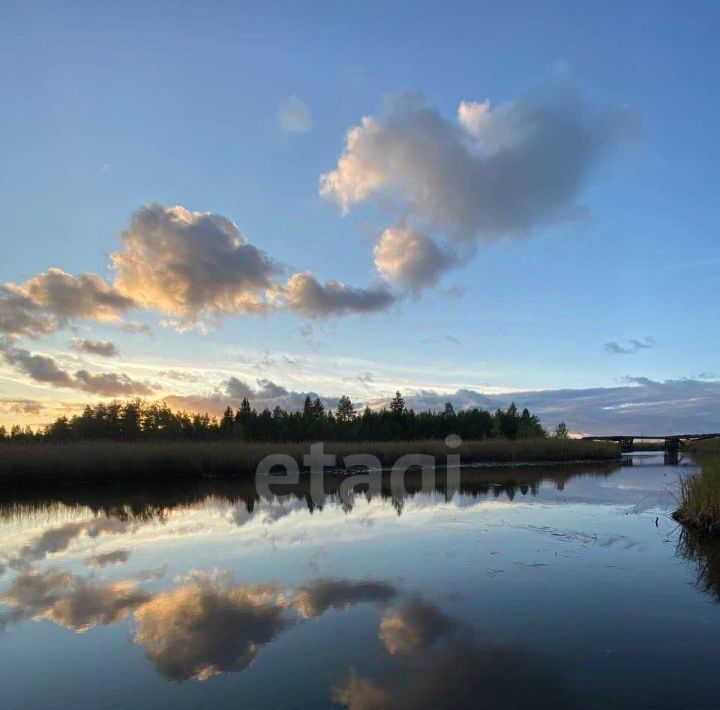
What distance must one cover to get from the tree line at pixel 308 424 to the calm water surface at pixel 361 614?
3721cm

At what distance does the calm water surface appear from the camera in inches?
184

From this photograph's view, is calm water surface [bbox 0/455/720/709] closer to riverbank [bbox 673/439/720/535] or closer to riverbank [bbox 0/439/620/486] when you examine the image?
riverbank [bbox 673/439/720/535]

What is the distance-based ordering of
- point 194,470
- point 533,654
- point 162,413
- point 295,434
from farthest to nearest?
1. point 162,413
2. point 295,434
3. point 194,470
4. point 533,654

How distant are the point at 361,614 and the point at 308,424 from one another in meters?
55.8

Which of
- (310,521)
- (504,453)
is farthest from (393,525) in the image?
(504,453)

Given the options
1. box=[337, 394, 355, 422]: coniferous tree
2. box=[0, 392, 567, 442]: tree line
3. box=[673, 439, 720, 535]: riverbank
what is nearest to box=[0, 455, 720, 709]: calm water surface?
box=[673, 439, 720, 535]: riverbank

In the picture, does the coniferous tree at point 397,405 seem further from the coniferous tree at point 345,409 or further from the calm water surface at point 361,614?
the calm water surface at point 361,614

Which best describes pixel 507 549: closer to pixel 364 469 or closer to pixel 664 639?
pixel 664 639

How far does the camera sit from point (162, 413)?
6291 cm

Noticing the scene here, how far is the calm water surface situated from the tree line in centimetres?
3721

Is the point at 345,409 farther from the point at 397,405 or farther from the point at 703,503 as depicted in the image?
the point at 703,503

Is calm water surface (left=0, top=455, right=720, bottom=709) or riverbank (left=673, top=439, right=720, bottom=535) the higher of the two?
riverbank (left=673, top=439, right=720, bottom=535)

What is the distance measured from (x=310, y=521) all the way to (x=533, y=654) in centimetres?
831

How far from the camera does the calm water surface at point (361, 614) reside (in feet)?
15.3
